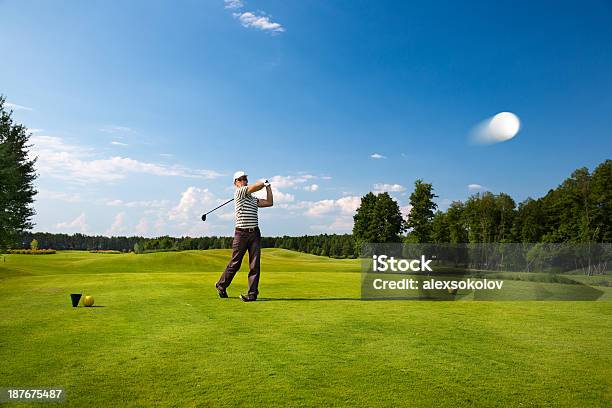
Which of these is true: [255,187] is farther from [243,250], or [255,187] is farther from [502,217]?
[502,217]

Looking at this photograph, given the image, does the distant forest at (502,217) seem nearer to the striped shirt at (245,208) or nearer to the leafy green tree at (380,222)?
the leafy green tree at (380,222)

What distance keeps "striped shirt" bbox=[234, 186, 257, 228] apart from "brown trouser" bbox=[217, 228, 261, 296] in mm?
169

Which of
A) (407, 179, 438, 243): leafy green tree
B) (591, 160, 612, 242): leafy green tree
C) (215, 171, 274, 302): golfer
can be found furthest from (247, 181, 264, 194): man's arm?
(591, 160, 612, 242): leafy green tree

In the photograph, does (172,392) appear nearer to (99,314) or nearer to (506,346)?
(506,346)

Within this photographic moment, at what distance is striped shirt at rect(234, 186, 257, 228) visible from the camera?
42.1ft

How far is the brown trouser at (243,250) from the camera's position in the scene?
12.6 metres

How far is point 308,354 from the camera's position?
632 cm

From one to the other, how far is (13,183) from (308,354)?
36.7 meters

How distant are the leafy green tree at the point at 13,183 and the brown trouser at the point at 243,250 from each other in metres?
27.9

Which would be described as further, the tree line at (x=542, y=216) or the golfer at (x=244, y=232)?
the tree line at (x=542, y=216)

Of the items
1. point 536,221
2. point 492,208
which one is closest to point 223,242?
point 492,208

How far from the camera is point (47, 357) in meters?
6.13

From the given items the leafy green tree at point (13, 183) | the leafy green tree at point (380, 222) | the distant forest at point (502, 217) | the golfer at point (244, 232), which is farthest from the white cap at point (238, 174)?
the leafy green tree at point (380, 222)

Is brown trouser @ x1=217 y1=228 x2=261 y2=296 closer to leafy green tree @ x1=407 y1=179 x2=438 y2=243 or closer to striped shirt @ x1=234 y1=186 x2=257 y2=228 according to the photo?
striped shirt @ x1=234 y1=186 x2=257 y2=228
